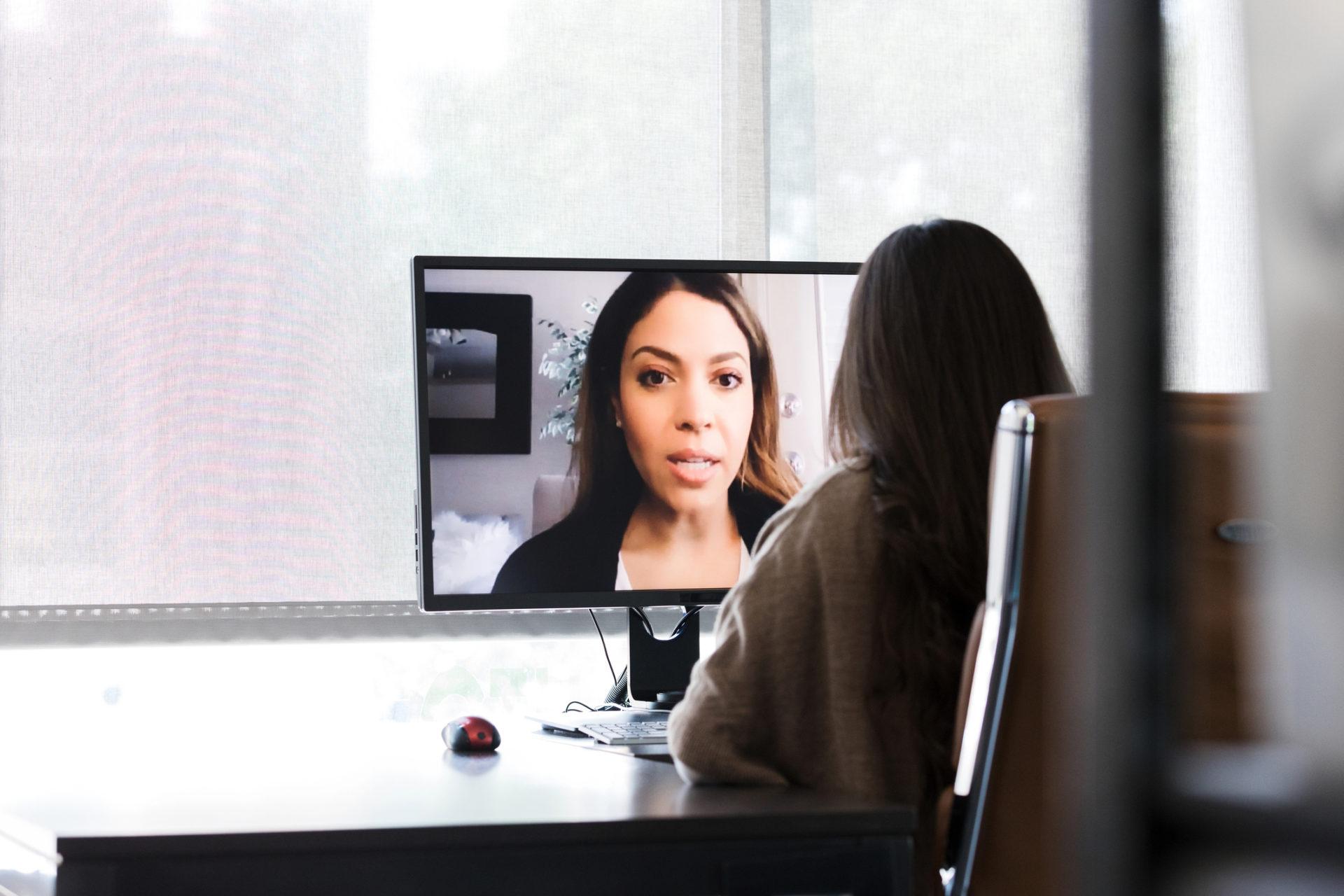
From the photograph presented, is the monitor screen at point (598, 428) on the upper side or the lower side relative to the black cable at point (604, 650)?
upper

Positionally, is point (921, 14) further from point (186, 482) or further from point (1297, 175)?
point (1297, 175)

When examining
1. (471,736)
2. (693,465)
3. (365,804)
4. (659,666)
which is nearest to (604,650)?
(659,666)

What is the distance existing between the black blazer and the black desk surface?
261 mm

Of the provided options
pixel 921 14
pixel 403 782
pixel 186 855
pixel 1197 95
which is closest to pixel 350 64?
pixel 921 14

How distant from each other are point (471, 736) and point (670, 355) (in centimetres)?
53

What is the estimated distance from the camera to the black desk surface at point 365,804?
88 cm

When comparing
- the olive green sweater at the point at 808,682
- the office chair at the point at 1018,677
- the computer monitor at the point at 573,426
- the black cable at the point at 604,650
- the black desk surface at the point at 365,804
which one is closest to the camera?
the black desk surface at the point at 365,804

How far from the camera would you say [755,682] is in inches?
45.1

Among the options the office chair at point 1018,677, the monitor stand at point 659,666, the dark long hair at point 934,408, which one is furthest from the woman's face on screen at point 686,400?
the office chair at point 1018,677

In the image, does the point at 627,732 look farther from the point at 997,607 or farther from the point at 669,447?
the point at 997,607

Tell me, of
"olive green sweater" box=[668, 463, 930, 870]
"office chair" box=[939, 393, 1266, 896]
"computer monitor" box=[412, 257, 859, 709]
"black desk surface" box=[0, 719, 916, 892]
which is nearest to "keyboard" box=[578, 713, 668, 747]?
"black desk surface" box=[0, 719, 916, 892]

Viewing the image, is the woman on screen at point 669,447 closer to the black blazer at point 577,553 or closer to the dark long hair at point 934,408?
the black blazer at point 577,553

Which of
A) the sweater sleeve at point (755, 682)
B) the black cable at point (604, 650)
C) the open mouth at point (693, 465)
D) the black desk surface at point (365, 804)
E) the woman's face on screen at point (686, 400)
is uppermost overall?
the woman's face on screen at point (686, 400)

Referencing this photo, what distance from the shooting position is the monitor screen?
158cm
